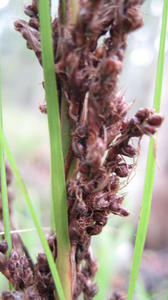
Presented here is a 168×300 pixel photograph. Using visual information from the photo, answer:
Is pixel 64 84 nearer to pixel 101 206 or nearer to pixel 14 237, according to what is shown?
pixel 101 206

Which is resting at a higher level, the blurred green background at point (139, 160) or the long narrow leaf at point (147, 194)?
the long narrow leaf at point (147, 194)

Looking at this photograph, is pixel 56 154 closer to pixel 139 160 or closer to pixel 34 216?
pixel 34 216

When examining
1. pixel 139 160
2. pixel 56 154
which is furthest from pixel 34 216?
pixel 139 160

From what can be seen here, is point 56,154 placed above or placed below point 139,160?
above

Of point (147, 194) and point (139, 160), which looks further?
point (139, 160)

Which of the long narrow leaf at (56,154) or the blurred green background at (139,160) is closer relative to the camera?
the long narrow leaf at (56,154)

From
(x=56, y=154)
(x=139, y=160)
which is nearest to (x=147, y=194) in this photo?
(x=56, y=154)
